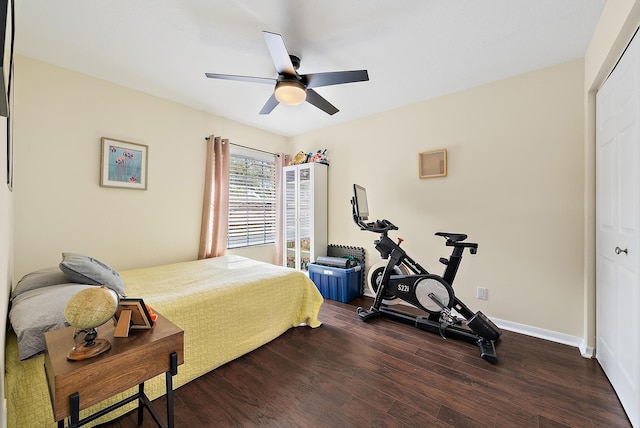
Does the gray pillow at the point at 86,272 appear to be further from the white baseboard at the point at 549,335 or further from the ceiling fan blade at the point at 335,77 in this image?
the white baseboard at the point at 549,335

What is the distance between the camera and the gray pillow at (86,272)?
162cm

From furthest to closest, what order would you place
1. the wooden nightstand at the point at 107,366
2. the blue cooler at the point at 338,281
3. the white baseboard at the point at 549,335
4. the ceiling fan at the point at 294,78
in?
the blue cooler at the point at 338,281, the white baseboard at the point at 549,335, the ceiling fan at the point at 294,78, the wooden nightstand at the point at 107,366

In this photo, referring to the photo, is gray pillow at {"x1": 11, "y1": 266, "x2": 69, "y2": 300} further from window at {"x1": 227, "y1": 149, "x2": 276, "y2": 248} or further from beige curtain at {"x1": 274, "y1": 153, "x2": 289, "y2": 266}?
beige curtain at {"x1": 274, "y1": 153, "x2": 289, "y2": 266}

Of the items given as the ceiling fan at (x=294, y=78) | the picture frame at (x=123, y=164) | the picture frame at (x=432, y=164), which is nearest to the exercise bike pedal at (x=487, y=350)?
the picture frame at (x=432, y=164)

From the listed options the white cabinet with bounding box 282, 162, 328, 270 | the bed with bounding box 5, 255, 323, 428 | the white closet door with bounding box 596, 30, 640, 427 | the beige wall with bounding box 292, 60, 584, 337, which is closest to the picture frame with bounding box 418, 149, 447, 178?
the beige wall with bounding box 292, 60, 584, 337

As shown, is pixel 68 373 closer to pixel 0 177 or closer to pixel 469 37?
pixel 0 177

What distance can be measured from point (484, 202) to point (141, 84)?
376 cm

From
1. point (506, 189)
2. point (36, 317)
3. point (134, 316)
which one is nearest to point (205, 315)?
point (134, 316)

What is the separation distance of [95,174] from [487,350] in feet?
12.7

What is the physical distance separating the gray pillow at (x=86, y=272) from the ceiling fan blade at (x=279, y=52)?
1839 millimetres

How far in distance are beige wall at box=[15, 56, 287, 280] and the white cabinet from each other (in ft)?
4.25

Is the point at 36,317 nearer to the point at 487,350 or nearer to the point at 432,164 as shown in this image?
the point at 487,350

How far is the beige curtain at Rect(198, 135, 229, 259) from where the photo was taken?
3.34 meters

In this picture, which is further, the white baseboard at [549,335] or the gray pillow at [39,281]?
the white baseboard at [549,335]
